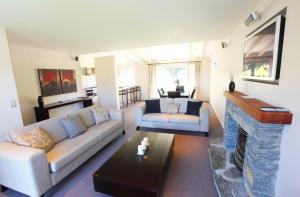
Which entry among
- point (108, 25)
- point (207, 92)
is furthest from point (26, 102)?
point (207, 92)

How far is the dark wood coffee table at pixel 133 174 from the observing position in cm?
155

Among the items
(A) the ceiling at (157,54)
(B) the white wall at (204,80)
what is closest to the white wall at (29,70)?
(A) the ceiling at (157,54)

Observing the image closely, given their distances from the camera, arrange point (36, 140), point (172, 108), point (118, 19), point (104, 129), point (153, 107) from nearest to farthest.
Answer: point (36, 140) → point (118, 19) → point (104, 129) → point (172, 108) → point (153, 107)

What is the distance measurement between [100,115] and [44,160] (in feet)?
5.39

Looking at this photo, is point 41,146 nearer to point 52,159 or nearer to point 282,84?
point 52,159

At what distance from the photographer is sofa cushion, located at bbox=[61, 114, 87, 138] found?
8.61 ft

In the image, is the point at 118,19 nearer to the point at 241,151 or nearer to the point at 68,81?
the point at 241,151

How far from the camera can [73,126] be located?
2668mm

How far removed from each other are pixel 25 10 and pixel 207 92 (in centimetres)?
766

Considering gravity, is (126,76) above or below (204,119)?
above

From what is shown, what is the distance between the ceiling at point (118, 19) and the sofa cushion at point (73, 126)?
1748mm

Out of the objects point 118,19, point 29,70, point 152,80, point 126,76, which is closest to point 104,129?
point 118,19

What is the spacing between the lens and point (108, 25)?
2.71 m

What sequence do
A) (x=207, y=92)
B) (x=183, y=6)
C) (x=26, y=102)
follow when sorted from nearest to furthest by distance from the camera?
(x=183, y=6), (x=26, y=102), (x=207, y=92)
